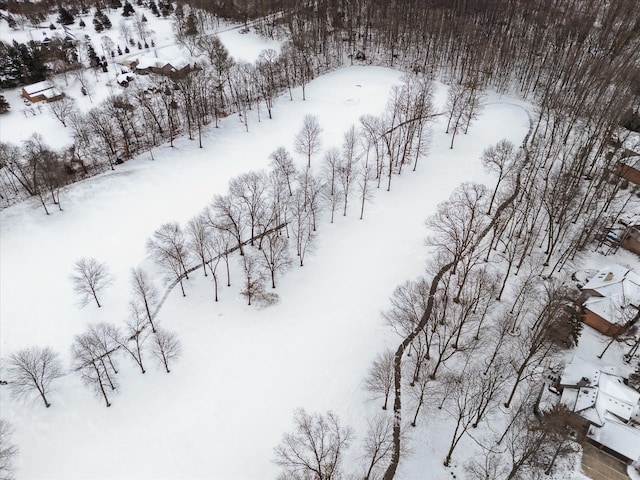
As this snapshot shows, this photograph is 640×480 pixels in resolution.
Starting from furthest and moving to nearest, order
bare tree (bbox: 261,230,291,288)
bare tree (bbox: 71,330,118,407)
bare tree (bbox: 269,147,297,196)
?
bare tree (bbox: 269,147,297,196) < bare tree (bbox: 261,230,291,288) < bare tree (bbox: 71,330,118,407)

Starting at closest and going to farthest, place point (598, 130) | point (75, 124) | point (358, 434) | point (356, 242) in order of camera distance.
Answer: point (358, 434), point (356, 242), point (598, 130), point (75, 124)

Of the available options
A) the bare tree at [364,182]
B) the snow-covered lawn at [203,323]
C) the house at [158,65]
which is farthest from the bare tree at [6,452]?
the house at [158,65]

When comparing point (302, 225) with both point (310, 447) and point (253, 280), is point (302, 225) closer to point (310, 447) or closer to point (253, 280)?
point (253, 280)

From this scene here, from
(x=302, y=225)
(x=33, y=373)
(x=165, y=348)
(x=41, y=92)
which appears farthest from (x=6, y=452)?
(x=41, y=92)

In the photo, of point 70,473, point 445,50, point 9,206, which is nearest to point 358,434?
point 70,473

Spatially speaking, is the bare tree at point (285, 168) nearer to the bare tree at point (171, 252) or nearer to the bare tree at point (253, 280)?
the bare tree at point (253, 280)

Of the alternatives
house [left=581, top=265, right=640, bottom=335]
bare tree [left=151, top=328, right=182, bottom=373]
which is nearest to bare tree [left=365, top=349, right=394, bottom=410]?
bare tree [left=151, top=328, right=182, bottom=373]

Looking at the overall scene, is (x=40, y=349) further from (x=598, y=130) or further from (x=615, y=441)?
A: (x=598, y=130)

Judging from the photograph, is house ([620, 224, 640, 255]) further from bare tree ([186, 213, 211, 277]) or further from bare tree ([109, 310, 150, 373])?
bare tree ([109, 310, 150, 373])
